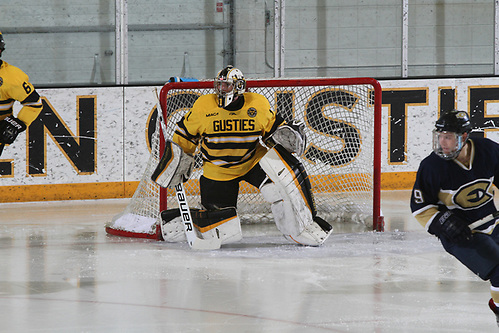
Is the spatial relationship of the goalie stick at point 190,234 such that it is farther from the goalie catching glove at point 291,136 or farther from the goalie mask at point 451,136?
the goalie mask at point 451,136

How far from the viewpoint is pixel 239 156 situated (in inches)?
204

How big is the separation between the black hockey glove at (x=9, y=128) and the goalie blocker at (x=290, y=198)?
5.53 ft

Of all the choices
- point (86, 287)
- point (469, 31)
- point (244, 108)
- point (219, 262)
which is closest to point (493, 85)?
point (469, 31)

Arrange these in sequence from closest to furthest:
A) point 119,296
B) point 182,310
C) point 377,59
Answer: point 182,310, point 119,296, point 377,59

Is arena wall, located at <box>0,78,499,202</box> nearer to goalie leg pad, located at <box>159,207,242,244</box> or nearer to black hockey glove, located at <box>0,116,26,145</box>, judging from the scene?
black hockey glove, located at <box>0,116,26,145</box>

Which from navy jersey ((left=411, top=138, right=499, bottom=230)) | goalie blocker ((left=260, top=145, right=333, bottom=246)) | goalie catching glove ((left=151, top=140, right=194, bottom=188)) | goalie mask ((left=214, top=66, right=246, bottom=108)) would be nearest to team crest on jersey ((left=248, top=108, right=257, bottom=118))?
goalie mask ((left=214, top=66, right=246, bottom=108))

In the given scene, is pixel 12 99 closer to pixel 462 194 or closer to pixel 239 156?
pixel 239 156

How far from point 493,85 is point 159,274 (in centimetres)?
423

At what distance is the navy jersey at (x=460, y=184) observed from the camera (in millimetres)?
3293

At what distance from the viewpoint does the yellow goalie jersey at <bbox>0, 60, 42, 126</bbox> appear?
5.53m

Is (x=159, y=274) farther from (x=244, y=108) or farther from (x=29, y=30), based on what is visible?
(x=29, y=30)

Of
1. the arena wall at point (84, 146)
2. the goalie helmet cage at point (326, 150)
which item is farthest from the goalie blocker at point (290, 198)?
the arena wall at point (84, 146)

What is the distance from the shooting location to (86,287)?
13.8ft

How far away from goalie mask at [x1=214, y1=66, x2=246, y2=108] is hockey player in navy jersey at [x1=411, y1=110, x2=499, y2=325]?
75.4 inches
